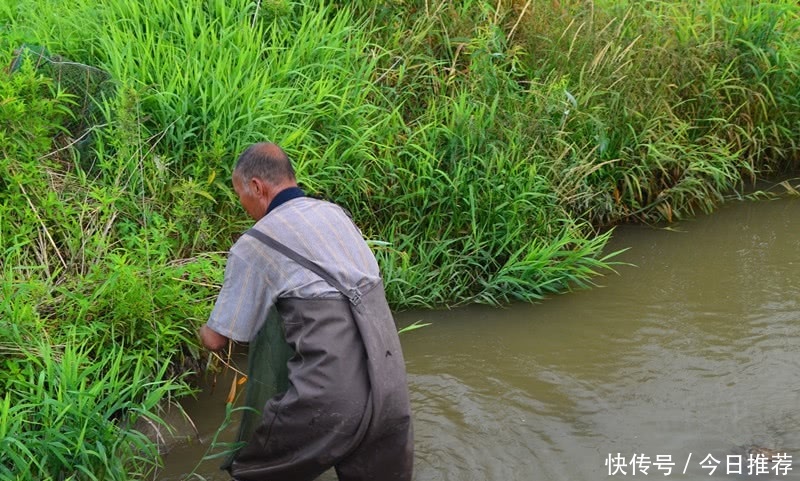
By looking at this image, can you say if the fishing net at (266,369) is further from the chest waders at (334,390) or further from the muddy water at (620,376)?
the muddy water at (620,376)

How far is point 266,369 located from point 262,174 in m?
0.69

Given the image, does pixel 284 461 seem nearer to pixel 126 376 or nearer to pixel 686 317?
pixel 126 376

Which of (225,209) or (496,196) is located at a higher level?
(496,196)

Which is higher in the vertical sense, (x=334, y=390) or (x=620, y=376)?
(x=334, y=390)

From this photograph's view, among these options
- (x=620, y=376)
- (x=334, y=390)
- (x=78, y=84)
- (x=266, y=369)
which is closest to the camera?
(x=334, y=390)

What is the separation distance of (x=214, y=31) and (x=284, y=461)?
122 inches

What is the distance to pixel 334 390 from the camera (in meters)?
3.28

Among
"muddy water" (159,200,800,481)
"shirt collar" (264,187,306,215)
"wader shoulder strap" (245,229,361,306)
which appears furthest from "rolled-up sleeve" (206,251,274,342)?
"muddy water" (159,200,800,481)

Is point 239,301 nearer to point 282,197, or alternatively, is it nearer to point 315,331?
point 315,331

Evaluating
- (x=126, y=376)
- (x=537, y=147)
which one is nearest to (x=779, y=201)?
(x=537, y=147)

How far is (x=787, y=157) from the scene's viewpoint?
7.43m

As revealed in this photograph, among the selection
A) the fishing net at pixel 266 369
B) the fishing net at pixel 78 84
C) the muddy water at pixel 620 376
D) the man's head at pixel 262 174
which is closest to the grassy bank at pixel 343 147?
the fishing net at pixel 78 84

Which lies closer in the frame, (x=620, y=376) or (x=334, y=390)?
(x=334, y=390)

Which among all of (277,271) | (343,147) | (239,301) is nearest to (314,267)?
(277,271)
